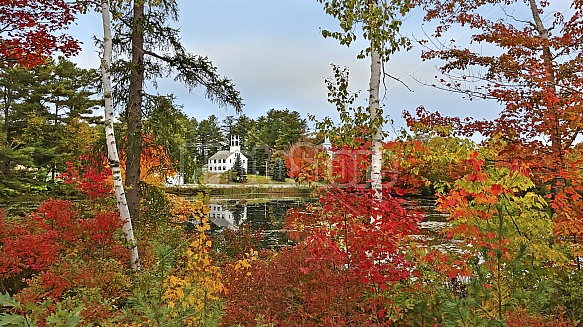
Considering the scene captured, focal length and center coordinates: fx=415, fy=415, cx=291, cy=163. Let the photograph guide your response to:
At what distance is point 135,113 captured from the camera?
746 cm

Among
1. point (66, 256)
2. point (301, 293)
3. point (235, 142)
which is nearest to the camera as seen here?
point (301, 293)

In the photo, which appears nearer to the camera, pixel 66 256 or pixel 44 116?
pixel 66 256

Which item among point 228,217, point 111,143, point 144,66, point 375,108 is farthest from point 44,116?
point 375,108

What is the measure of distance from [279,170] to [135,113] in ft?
120

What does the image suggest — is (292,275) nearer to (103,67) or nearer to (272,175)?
(103,67)

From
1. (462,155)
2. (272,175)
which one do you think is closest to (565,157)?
(462,155)

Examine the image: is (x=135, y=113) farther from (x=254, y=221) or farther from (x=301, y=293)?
(x=254, y=221)

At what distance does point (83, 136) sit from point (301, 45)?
18.9 m

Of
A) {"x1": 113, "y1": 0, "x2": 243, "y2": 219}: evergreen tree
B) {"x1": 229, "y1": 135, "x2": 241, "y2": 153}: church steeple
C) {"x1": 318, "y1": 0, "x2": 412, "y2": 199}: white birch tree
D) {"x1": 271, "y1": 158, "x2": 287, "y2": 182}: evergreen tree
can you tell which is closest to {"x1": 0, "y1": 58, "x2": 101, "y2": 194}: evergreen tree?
{"x1": 113, "y1": 0, "x2": 243, "y2": 219}: evergreen tree

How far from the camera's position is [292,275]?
3516mm

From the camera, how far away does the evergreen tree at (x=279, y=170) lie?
143ft

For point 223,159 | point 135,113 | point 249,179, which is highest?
point 223,159

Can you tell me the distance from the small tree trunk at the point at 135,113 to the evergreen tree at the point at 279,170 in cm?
3549

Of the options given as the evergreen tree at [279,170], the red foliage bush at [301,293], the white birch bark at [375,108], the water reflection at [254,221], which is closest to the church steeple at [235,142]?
A: the evergreen tree at [279,170]
